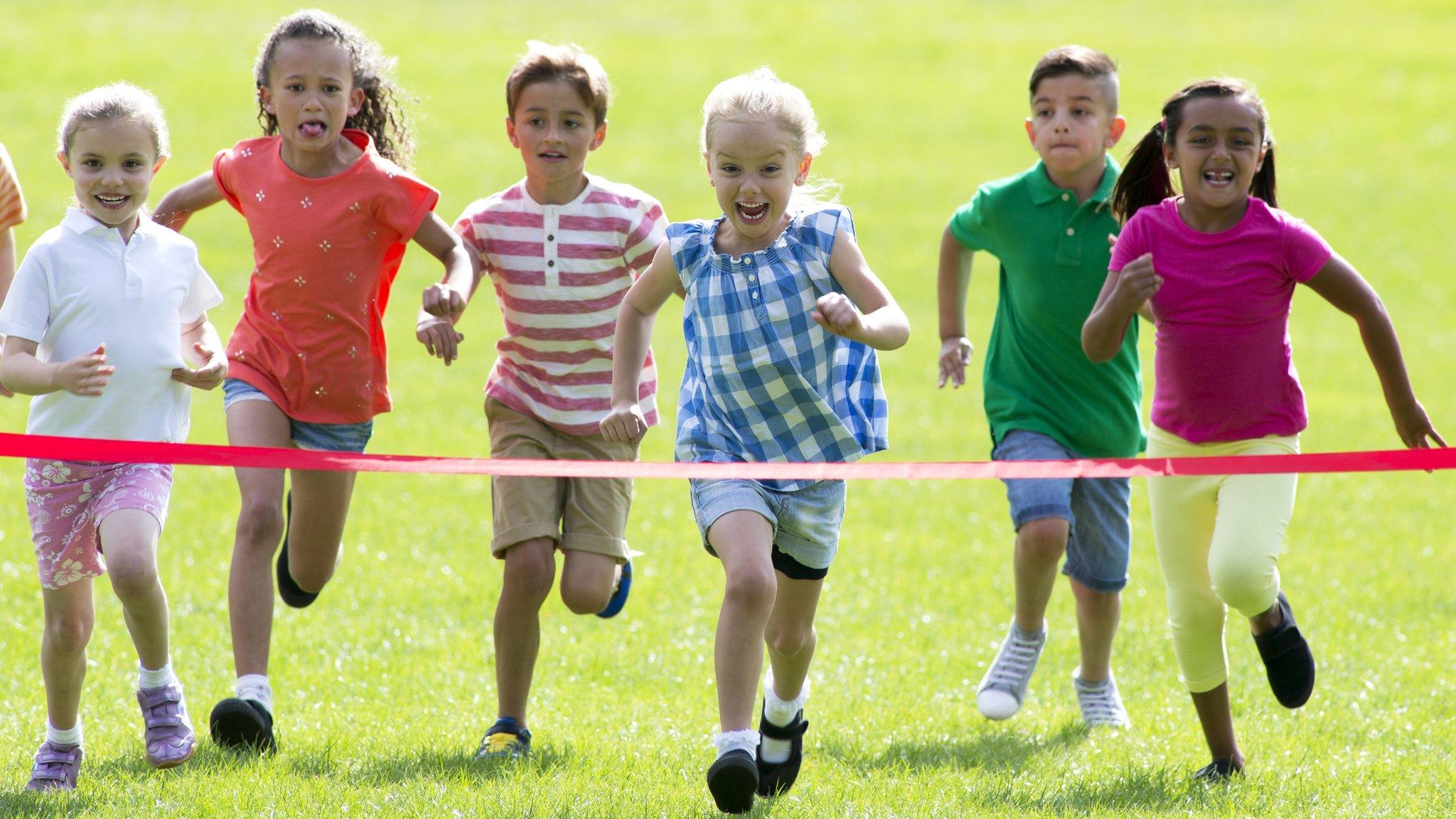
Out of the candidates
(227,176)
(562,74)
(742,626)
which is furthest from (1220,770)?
(227,176)

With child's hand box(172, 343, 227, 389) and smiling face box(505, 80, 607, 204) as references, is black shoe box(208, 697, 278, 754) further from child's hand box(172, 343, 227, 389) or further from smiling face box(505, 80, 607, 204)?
smiling face box(505, 80, 607, 204)

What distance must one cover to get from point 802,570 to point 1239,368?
145 cm

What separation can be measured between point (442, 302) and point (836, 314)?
4.43ft

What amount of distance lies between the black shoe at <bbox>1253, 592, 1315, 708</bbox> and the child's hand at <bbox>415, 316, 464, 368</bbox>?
259 centimetres

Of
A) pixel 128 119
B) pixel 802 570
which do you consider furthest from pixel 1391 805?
pixel 128 119

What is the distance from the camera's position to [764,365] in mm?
4805

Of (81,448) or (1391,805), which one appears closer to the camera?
(81,448)

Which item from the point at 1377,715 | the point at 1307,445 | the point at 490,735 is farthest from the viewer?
the point at 1307,445

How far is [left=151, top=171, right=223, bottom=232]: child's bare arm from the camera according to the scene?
5641mm

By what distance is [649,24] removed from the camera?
33719 mm

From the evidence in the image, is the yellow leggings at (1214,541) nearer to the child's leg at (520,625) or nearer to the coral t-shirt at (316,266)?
the child's leg at (520,625)

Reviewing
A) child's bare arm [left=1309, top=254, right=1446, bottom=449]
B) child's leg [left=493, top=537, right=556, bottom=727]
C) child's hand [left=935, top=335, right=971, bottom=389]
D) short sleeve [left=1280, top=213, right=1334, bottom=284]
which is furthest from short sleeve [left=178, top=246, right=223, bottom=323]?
child's bare arm [left=1309, top=254, right=1446, bottom=449]

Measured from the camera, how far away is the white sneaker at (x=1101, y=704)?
6074mm

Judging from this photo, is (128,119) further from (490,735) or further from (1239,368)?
(1239,368)
